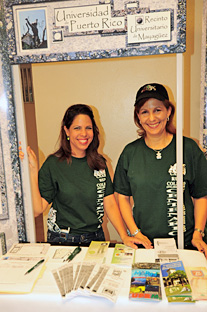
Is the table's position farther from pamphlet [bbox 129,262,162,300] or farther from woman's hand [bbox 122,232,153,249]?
woman's hand [bbox 122,232,153,249]

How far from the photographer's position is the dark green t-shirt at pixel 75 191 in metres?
1.55

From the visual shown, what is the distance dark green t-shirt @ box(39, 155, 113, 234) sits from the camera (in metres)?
1.55

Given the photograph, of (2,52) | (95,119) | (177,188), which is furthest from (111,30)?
(177,188)

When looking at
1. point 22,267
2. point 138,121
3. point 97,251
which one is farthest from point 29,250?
point 138,121

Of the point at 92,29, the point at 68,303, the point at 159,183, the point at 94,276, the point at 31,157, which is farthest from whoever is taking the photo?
the point at 31,157

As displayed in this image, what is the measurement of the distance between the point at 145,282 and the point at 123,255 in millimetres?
234

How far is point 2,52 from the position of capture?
4.90 ft

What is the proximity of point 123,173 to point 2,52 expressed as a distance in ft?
3.07

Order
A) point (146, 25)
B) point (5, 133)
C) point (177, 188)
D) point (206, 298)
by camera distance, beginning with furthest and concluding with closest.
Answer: point (5, 133)
point (177, 188)
point (146, 25)
point (206, 298)

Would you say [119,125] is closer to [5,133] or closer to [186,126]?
[186,126]

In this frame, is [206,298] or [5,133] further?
[5,133]

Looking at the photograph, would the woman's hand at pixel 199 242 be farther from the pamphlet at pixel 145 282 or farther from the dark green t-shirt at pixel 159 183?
the pamphlet at pixel 145 282

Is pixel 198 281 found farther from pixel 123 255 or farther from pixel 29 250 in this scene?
pixel 29 250

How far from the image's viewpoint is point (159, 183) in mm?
1487
